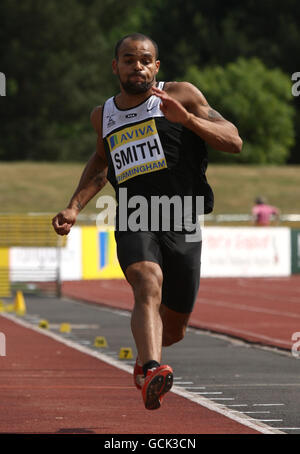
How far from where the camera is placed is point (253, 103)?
234ft

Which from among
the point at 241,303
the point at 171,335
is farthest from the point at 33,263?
the point at 171,335

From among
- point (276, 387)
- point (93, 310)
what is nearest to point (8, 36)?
point (93, 310)

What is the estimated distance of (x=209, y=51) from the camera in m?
78.1

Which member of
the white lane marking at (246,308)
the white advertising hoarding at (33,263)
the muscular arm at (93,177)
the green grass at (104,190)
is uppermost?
the green grass at (104,190)

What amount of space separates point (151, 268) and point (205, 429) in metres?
0.97

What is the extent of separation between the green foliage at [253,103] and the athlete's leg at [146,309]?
6310 cm

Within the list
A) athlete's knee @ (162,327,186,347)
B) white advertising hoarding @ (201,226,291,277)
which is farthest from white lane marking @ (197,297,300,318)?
athlete's knee @ (162,327,186,347)

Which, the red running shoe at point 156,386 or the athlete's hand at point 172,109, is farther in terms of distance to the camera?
the athlete's hand at point 172,109

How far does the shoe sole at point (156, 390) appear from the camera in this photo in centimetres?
601

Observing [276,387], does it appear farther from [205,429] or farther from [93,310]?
[93,310]

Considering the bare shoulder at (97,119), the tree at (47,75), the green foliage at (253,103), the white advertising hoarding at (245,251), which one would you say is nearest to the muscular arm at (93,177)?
the bare shoulder at (97,119)

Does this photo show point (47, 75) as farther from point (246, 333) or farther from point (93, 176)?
point (93, 176)

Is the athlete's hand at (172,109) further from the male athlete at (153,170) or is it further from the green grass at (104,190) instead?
the green grass at (104,190)

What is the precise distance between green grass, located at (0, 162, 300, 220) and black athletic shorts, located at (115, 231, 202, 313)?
40.2m
